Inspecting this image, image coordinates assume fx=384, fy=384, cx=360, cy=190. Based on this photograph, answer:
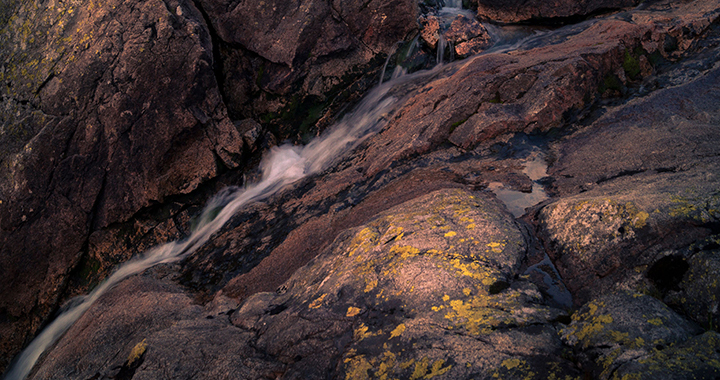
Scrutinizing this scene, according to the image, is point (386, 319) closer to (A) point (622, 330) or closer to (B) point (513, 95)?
(A) point (622, 330)

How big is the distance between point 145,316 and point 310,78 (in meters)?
8.62

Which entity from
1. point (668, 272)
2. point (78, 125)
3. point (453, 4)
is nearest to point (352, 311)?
point (668, 272)

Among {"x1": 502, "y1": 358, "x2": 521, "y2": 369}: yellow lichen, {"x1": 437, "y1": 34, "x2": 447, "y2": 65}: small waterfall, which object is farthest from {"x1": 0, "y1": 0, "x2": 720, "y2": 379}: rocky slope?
{"x1": 437, "y1": 34, "x2": 447, "y2": 65}: small waterfall

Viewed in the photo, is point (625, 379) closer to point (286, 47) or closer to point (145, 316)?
point (145, 316)

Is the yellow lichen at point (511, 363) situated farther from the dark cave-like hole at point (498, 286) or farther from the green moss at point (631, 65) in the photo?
the green moss at point (631, 65)

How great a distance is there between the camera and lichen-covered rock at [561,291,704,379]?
9.93ft

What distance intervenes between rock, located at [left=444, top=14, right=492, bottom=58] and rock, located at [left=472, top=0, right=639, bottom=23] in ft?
4.96

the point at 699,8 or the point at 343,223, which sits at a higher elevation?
the point at 343,223

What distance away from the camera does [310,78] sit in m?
12.5

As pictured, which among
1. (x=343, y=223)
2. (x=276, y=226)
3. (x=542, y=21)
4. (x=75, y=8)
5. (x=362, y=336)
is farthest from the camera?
(x=542, y=21)

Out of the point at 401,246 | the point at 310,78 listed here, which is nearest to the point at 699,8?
the point at 310,78

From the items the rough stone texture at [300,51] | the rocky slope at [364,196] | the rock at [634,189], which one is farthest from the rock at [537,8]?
the rock at [634,189]

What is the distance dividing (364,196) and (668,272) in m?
5.24

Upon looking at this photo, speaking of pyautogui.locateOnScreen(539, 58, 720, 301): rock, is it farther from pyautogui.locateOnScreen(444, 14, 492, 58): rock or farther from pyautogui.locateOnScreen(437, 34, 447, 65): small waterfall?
pyautogui.locateOnScreen(437, 34, 447, 65): small waterfall
